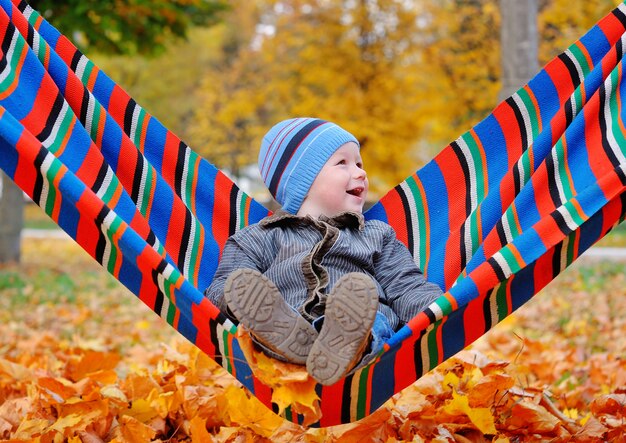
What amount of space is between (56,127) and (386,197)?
1.06 metres

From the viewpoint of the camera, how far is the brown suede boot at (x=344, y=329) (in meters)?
1.55

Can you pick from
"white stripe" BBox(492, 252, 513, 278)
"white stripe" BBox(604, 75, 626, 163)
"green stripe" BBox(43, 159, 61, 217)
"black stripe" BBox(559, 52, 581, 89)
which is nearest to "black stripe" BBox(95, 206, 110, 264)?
"green stripe" BBox(43, 159, 61, 217)

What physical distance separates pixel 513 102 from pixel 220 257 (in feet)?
3.56

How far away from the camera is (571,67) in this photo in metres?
2.39

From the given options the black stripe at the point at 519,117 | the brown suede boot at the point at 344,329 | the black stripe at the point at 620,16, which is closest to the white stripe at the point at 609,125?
the black stripe at the point at 620,16

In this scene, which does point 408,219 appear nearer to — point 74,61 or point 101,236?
point 101,236

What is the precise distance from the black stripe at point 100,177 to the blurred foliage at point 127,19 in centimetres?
480

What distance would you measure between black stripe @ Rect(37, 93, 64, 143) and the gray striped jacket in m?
0.61

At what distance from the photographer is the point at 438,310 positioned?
1.63m

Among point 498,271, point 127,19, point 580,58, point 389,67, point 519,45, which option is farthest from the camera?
point 389,67

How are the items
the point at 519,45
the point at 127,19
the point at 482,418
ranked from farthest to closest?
1. the point at 127,19
2. the point at 519,45
3. the point at 482,418

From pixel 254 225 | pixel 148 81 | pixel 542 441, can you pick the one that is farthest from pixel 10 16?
pixel 148 81

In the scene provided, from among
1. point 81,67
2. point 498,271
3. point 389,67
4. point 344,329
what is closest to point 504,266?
point 498,271

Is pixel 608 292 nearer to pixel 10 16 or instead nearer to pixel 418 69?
pixel 10 16
